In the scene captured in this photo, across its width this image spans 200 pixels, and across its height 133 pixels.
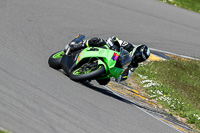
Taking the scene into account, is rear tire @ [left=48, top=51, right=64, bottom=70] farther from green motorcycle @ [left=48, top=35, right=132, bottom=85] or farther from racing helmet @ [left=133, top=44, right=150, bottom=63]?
racing helmet @ [left=133, top=44, right=150, bottom=63]

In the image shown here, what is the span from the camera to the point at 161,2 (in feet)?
62.8

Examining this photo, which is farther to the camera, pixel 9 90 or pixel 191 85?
pixel 191 85

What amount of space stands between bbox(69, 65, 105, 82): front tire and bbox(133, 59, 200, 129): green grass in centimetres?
245

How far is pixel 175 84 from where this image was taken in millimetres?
Result: 11438

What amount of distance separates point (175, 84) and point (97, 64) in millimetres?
3919

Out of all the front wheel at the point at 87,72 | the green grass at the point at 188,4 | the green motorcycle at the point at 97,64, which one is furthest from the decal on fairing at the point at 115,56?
the green grass at the point at 188,4

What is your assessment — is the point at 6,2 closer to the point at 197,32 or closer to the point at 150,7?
the point at 150,7

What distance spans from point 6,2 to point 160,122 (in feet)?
27.6

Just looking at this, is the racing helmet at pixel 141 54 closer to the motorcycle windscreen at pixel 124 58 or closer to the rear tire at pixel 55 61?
the motorcycle windscreen at pixel 124 58

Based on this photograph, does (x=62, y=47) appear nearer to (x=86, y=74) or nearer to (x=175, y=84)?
(x=175, y=84)

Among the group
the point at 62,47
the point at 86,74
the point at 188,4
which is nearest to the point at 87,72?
the point at 86,74

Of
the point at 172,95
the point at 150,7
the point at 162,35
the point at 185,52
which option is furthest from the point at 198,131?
the point at 150,7

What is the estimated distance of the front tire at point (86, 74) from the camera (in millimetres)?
8117

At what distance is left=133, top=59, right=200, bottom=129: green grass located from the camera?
973cm
